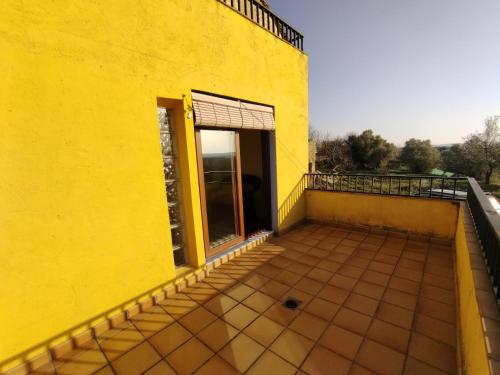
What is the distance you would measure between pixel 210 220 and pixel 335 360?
2.47m

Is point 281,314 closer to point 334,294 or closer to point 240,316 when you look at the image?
point 240,316

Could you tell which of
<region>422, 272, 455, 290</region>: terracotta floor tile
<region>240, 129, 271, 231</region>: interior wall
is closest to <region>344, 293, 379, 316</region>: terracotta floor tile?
<region>422, 272, 455, 290</region>: terracotta floor tile

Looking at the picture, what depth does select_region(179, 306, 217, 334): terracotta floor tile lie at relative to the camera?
2.20 metres

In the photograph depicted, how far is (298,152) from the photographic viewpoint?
4.90 m

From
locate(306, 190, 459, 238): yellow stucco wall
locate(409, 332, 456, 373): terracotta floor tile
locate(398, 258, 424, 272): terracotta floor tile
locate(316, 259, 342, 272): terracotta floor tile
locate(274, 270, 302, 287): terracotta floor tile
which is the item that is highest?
locate(306, 190, 459, 238): yellow stucco wall

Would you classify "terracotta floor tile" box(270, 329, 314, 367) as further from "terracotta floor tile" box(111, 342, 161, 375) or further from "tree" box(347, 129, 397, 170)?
"tree" box(347, 129, 397, 170)

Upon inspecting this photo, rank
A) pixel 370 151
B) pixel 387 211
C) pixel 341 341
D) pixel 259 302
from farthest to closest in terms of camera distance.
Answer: pixel 370 151 < pixel 387 211 < pixel 259 302 < pixel 341 341

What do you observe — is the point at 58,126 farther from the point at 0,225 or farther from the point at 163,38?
the point at 163,38

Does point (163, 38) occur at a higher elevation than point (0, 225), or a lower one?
higher

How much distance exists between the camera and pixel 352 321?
86.4 inches

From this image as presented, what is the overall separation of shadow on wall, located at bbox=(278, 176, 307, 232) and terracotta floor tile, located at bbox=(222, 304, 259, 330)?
224 cm

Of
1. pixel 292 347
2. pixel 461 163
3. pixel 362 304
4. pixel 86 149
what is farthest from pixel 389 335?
pixel 461 163

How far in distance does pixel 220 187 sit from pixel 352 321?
2452 millimetres

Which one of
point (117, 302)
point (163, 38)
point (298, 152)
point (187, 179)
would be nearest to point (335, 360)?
point (117, 302)
